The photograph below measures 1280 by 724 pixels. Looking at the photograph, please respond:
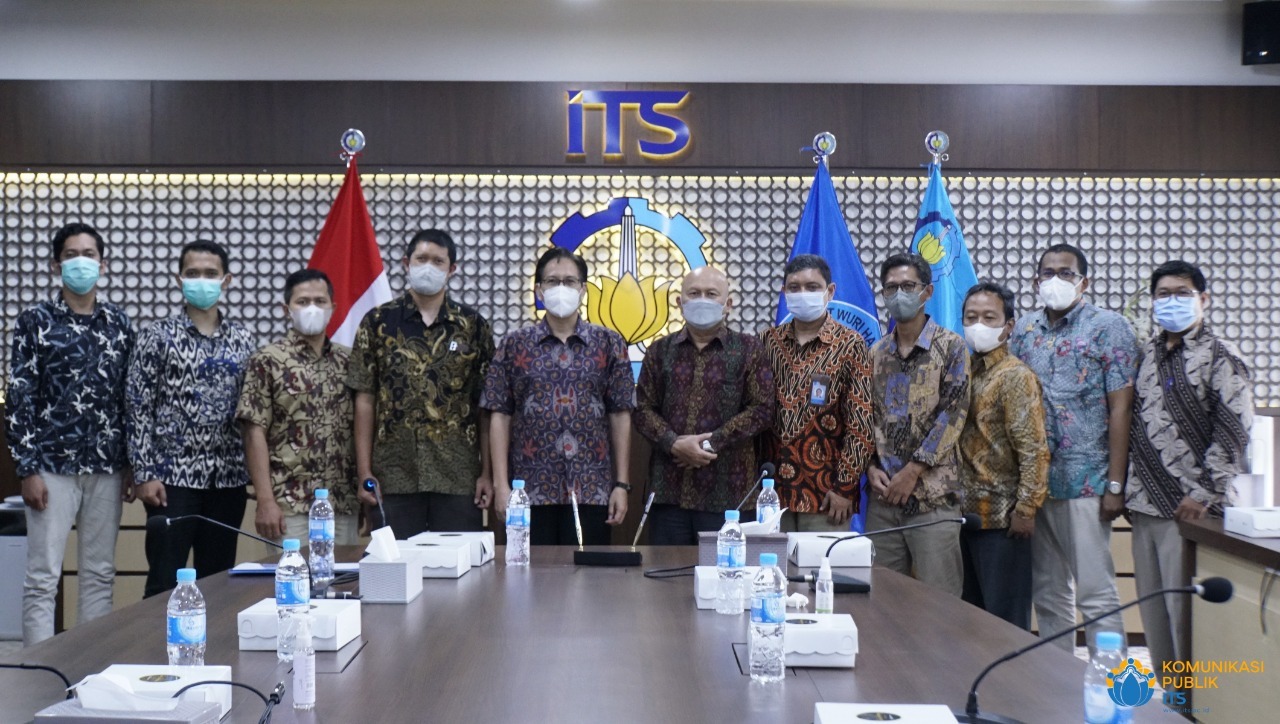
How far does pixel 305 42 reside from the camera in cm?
605

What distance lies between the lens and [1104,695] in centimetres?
164

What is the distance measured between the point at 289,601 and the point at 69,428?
255 cm

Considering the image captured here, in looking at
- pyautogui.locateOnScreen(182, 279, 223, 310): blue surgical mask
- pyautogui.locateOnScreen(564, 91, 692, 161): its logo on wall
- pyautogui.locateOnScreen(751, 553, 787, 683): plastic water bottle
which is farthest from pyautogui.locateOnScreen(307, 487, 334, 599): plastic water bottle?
pyautogui.locateOnScreen(564, 91, 692, 161): its logo on wall

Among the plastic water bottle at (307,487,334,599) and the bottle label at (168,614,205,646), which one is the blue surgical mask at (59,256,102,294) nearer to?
the plastic water bottle at (307,487,334,599)

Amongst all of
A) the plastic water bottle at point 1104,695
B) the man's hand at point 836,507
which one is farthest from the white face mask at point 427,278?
the plastic water bottle at point 1104,695

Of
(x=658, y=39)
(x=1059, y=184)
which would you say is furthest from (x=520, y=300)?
(x=1059, y=184)

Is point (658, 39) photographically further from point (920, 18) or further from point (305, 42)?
point (305, 42)

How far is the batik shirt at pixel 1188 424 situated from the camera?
12.6 ft

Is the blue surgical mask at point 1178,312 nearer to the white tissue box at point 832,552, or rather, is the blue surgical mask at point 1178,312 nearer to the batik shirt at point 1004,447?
the batik shirt at point 1004,447

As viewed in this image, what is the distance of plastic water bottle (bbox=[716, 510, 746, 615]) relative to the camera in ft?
8.33

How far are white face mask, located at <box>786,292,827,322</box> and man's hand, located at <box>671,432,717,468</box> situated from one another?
1.91 ft

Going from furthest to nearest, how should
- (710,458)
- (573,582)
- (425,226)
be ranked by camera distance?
(425,226) < (710,458) < (573,582)

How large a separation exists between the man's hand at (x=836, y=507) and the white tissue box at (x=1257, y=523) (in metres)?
1.24

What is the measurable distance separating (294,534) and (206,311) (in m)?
0.93
